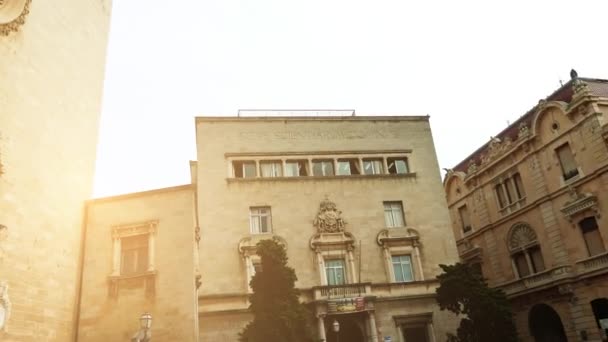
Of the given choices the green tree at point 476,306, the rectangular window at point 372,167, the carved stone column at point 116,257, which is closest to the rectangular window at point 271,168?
the rectangular window at point 372,167

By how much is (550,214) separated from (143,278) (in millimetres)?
25780

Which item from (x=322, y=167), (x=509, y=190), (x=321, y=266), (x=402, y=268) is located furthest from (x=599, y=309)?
→ (x=322, y=167)

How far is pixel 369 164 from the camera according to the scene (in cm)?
Result: 3216

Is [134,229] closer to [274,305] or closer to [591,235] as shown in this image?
[274,305]

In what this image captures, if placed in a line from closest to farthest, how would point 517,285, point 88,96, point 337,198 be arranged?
point 88,96 → point 337,198 → point 517,285

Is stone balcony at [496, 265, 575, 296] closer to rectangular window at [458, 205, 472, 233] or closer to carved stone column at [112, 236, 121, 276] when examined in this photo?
rectangular window at [458, 205, 472, 233]

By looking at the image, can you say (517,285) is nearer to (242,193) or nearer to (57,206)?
(242,193)

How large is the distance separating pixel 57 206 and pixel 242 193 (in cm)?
1341

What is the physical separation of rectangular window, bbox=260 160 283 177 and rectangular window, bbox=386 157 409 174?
7.42 meters

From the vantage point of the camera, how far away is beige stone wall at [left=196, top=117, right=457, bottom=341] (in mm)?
27438

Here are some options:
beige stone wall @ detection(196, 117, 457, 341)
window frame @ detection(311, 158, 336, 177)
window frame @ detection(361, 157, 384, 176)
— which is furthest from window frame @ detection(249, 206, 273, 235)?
window frame @ detection(361, 157, 384, 176)

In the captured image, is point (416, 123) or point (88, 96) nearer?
point (88, 96)

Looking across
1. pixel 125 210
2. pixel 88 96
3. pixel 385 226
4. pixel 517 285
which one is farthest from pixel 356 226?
pixel 88 96

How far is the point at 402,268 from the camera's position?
29.2 metres
